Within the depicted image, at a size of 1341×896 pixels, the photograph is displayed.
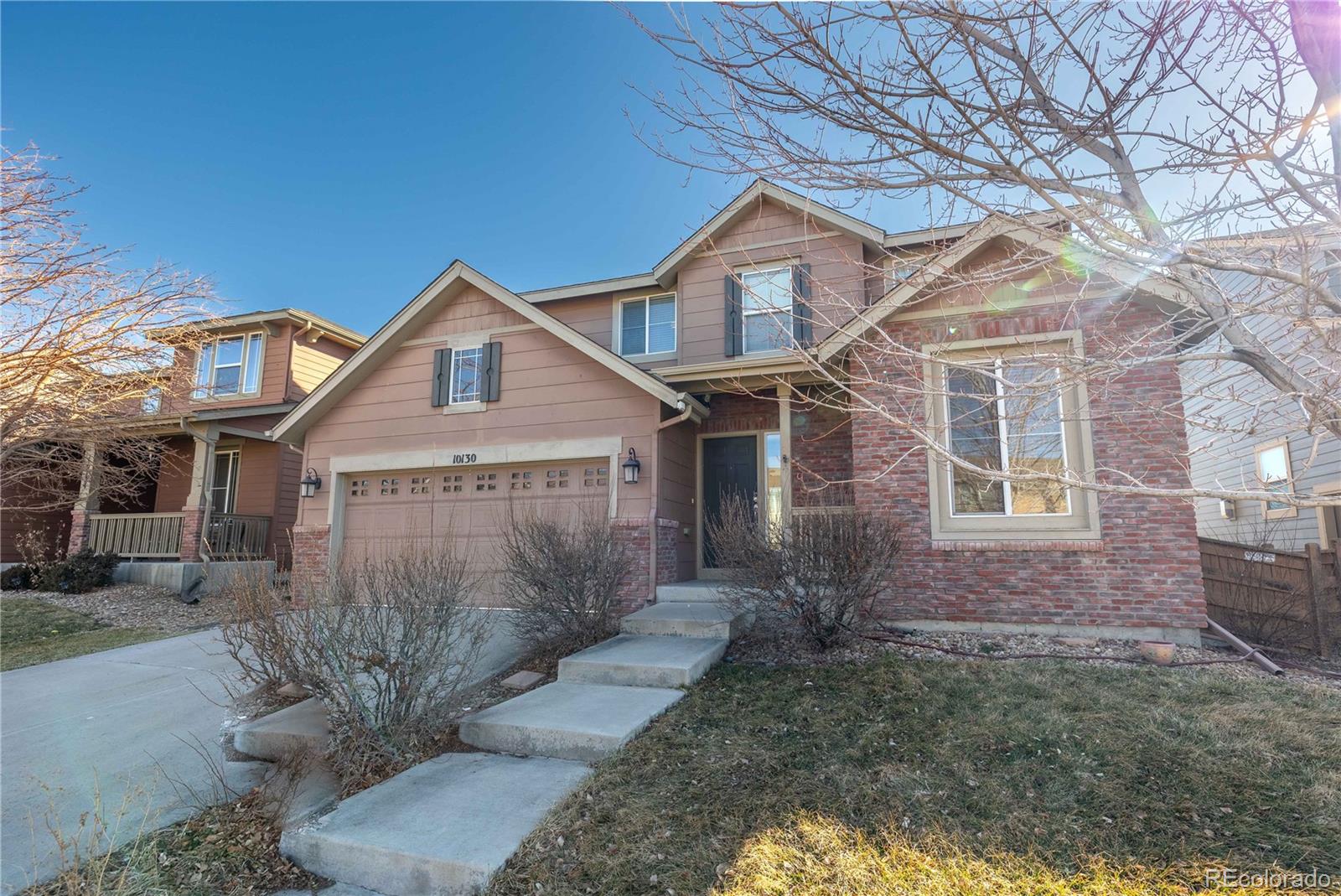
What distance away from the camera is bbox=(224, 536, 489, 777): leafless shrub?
432 centimetres

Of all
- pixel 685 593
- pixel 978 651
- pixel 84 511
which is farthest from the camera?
pixel 84 511

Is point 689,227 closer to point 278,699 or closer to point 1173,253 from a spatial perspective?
point 1173,253

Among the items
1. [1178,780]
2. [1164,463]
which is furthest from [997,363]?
[1164,463]

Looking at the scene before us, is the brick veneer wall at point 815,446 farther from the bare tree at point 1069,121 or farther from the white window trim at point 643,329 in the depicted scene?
the bare tree at point 1069,121

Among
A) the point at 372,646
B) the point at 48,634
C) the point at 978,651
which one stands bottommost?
the point at 48,634

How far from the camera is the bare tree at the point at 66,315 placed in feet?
21.3

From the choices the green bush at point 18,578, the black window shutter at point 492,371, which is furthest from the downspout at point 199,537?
the black window shutter at point 492,371

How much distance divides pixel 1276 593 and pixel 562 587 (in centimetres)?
783

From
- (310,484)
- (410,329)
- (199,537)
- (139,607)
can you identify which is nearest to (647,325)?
(410,329)

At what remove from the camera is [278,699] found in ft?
17.8

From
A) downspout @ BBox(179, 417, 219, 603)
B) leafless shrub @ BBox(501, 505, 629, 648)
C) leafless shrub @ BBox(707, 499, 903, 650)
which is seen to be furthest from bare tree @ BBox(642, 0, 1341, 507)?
downspout @ BBox(179, 417, 219, 603)

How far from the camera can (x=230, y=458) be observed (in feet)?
52.5

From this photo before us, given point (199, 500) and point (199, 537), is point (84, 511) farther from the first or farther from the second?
point (199, 537)

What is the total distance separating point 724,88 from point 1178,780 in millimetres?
4567
